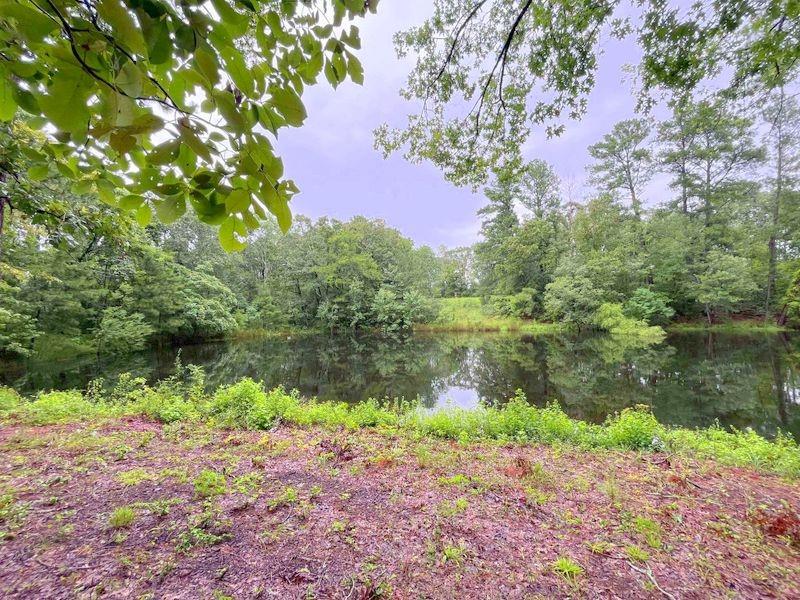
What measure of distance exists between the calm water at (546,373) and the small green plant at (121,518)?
5.39 m

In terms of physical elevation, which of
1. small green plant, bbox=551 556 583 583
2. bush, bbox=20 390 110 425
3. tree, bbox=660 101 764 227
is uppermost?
tree, bbox=660 101 764 227

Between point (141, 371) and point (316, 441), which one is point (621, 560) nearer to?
point (316, 441)

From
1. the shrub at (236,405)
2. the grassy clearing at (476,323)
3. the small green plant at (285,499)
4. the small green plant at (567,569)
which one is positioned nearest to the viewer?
the small green plant at (567,569)

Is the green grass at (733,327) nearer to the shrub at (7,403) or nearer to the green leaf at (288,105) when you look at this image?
the green leaf at (288,105)

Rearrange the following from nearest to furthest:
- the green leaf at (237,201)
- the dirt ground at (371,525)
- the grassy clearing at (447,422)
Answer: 1. the green leaf at (237,201)
2. the dirt ground at (371,525)
3. the grassy clearing at (447,422)

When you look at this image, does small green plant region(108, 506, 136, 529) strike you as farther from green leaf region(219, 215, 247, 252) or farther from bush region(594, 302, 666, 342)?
A: bush region(594, 302, 666, 342)

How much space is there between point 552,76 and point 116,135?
4.35 metres

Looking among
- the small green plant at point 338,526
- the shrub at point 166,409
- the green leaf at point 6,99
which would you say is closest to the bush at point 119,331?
the shrub at point 166,409

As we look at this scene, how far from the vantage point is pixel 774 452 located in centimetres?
360

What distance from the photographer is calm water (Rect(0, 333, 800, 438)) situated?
21.0 ft

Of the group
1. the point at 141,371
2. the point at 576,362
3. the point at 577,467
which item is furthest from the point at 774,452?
the point at 141,371

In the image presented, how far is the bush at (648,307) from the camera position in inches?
683

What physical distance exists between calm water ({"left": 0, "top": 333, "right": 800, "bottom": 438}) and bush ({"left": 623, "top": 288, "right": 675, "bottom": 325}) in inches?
106

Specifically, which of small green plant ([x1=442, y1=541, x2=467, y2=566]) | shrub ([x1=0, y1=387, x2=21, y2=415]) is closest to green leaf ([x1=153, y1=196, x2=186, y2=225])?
small green plant ([x1=442, y1=541, x2=467, y2=566])
